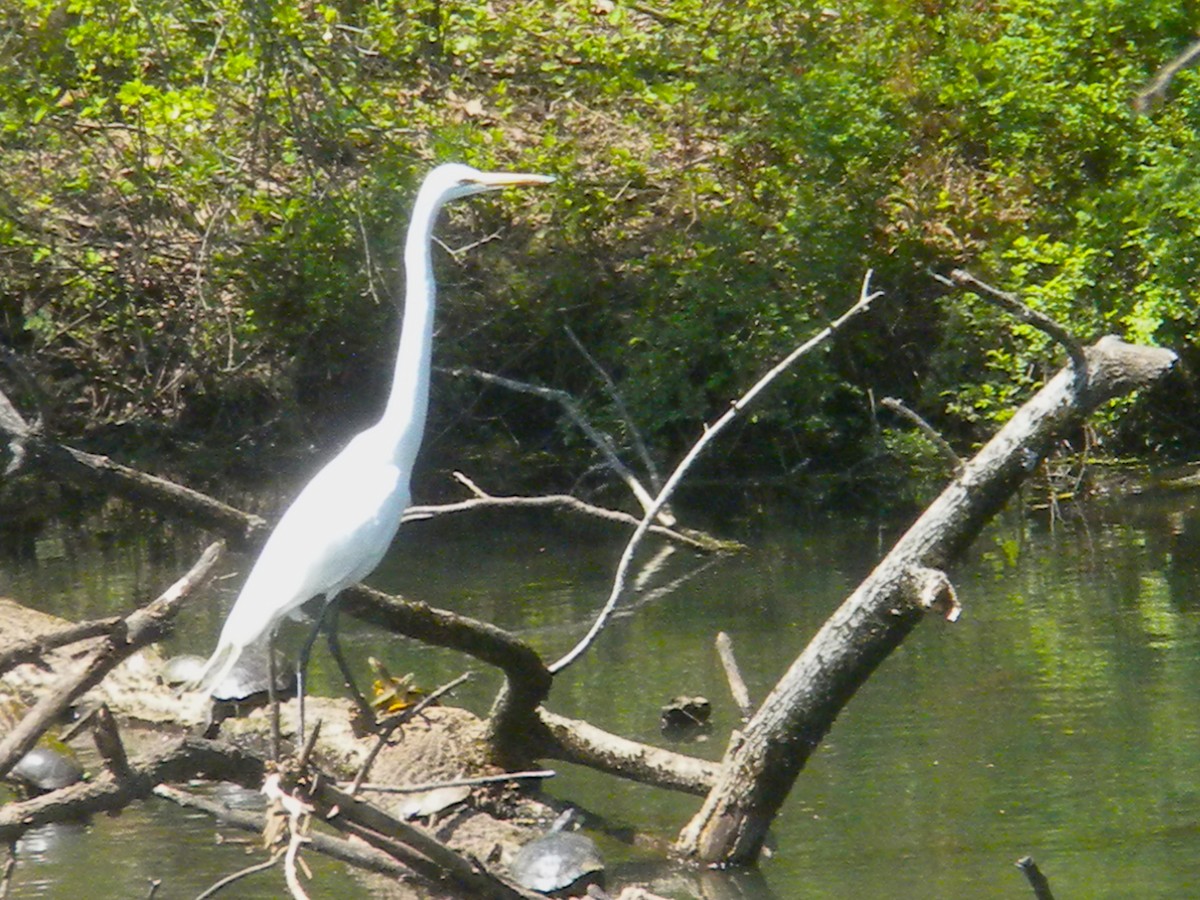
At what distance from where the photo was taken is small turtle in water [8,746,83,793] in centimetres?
771

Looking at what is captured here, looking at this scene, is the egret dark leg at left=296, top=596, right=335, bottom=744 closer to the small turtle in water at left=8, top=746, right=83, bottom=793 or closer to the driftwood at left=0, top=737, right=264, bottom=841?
the driftwood at left=0, top=737, right=264, bottom=841

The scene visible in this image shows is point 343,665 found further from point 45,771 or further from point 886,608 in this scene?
point 45,771

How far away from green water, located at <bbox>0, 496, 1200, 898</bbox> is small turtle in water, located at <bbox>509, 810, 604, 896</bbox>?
330 mm

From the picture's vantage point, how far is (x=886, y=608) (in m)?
5.87

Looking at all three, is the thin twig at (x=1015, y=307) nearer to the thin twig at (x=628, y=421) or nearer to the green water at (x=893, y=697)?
the green water at (x=893, y=697)

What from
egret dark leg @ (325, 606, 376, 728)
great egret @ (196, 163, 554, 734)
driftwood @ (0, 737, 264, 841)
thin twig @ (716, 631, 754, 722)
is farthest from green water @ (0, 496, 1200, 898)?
driftwood @ (0, 737, 264, 841)

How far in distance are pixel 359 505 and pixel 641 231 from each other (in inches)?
474

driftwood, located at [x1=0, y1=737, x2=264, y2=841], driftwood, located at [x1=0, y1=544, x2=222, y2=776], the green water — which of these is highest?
driftwood, located at [x1=0, y1=544, x2=222, y2=776]

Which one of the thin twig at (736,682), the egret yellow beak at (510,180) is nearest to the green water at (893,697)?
the thin twig at (736,682)

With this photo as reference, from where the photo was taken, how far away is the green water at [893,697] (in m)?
6.41

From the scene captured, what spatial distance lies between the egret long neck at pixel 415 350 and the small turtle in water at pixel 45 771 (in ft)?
9.25

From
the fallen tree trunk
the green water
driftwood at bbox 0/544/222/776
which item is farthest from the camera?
the green water

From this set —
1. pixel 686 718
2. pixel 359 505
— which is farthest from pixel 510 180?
pixel 686 718

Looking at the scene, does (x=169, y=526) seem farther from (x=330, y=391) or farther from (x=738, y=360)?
(x=738, y=360)
